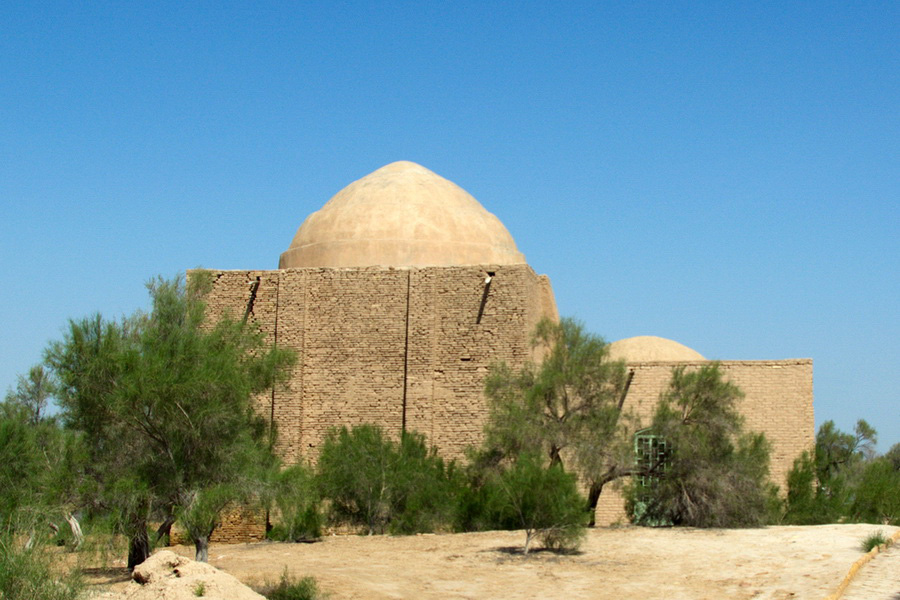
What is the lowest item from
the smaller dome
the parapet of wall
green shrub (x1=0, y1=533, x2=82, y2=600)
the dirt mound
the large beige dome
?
the dirt mound

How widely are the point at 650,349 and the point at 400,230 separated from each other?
8195 millimetres

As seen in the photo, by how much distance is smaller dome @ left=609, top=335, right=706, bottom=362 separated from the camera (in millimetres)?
26516

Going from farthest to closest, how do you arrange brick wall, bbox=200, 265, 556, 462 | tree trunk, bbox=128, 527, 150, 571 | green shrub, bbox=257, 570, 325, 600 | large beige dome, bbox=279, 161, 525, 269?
large beige dome, bbox=279, 161, 525, 269, brick wall, bbox=200, 265, 556, 462, tree trunk, bbox=128, 527, 150, 571, green shrub, bbox=257, 570, 325, 600

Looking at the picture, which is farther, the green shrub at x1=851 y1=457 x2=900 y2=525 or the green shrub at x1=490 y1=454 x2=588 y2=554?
the green shrub at x1=851 y1=457 x2=900 y2=525

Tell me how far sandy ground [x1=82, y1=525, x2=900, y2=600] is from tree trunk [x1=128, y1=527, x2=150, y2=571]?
0.23m

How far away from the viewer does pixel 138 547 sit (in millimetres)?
13906

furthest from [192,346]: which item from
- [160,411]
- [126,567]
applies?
[126,567]

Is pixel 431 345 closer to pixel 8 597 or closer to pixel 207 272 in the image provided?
pixel 207 272

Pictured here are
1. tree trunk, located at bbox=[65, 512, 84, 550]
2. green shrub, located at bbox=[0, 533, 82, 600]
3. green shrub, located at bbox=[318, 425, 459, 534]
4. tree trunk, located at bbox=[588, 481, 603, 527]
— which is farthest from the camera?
green shrub, located at bbox=[318, 425, 459, 534]

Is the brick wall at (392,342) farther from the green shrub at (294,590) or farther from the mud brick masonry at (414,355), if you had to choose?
the green shrub at (294,590)

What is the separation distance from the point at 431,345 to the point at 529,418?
2.92m

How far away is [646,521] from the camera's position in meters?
18.7

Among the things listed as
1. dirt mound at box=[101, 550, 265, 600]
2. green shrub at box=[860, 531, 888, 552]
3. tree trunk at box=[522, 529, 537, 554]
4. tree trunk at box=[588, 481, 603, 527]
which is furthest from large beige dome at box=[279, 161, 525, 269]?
dirt mound at box=[101, 550, 265, 600]

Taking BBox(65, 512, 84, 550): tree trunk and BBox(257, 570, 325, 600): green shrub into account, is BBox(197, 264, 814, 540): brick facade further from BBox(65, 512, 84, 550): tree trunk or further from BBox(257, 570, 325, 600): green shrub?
BBox(257, 570, 325, 600): green shrub
